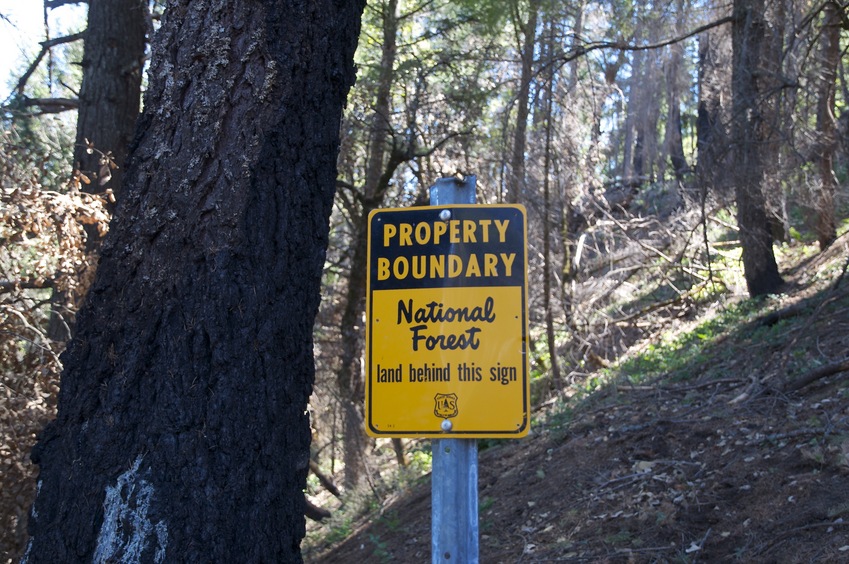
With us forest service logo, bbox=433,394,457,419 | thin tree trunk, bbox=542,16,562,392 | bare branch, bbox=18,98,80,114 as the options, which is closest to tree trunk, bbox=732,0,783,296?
thin tree trunk, bbox=542,16,562,392

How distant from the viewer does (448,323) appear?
307 centimetres

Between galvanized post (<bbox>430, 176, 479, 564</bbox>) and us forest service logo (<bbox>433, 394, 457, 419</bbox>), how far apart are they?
0.04 metres

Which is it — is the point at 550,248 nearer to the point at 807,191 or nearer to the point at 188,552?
the point at 807,191

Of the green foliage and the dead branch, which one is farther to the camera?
the green foliage

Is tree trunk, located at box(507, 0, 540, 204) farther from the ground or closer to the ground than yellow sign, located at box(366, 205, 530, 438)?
farther from the ground

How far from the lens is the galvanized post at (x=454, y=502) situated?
110 inches

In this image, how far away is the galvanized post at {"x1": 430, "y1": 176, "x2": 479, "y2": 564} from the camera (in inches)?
110

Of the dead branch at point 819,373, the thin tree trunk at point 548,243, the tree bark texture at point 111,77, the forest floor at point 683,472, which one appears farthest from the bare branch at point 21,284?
the thin tree trunk at point 548,243

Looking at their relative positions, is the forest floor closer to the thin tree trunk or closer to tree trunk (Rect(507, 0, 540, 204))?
the thin tree trunk

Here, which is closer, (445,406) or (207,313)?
(207,313)

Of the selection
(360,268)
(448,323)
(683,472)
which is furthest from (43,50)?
(448,323)

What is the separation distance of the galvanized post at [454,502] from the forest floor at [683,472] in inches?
113

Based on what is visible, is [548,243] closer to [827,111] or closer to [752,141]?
[752,141]

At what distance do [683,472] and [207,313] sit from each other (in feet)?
16.0
